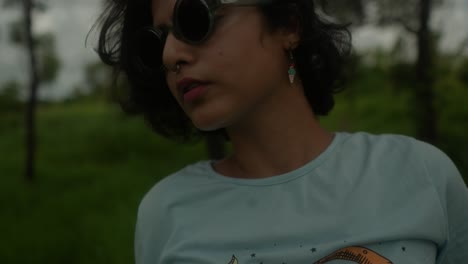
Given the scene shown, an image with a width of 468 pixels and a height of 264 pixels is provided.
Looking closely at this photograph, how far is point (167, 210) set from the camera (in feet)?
5.69

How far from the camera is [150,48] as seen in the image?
1843 millimetres

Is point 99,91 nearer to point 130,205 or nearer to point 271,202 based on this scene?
point 130,205

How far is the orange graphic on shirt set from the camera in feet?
4.91

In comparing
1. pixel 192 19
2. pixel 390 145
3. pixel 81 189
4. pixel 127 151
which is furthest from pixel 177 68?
pixel 127 151

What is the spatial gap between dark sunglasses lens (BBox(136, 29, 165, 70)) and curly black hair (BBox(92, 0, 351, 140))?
13 cm

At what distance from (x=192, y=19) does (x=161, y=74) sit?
0.49m

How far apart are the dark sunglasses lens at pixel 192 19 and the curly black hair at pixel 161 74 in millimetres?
258

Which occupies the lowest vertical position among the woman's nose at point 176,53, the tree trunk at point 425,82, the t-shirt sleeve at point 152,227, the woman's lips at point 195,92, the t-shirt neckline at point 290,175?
the tree trunk at point 425,82

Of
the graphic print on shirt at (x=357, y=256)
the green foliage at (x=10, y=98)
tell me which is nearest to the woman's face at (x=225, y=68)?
the graphic print on shirt at (x=357, y=256)

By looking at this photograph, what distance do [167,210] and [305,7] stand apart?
765 millimetres

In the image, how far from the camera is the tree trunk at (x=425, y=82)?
7707 mm

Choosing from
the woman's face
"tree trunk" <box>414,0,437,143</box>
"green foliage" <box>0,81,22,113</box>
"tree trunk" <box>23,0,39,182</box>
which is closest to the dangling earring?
the woman's face

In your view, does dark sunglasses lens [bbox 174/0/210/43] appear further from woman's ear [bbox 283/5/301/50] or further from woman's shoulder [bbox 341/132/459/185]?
woman's shoulder [bbox 341/132/459/185]

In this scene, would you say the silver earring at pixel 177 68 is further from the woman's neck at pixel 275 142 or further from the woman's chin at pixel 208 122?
the woman's neck at pixel 275 142
